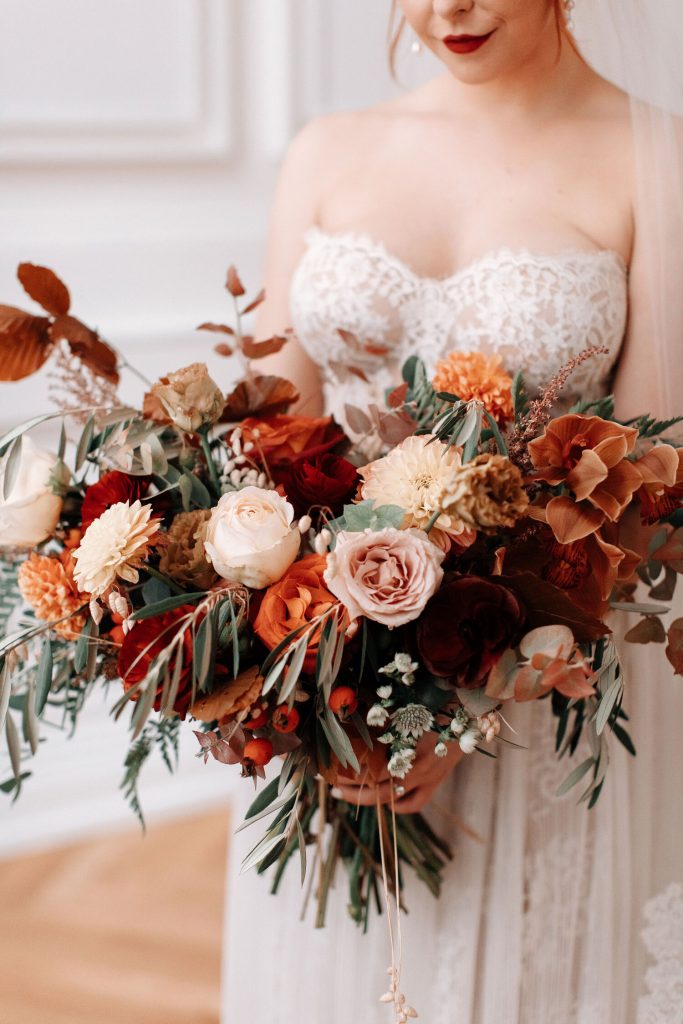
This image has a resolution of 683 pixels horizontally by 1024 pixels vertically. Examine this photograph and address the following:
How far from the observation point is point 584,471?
71 cm

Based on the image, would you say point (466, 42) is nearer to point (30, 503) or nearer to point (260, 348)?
point (260, 348)

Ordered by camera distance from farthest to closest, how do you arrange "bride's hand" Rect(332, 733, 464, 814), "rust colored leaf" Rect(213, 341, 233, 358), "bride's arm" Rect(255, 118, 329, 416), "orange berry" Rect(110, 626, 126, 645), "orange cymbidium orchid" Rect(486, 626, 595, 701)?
"bride's arm" Rect(255, 118, 329, 416) < "rust colored leaf" Rect(213, 341, 233, 358) < "bride's hand" Rect(332, 733, 464, 814) < "orange berry" Rect(110, 626, 126, 645) < "orange cymbidium orchid" Rect(486, 626, 595, 701)

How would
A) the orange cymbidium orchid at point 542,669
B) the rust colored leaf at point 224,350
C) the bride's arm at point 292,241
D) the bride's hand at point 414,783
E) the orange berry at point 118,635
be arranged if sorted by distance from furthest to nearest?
1. the bride's arm at point 292,241
2. the rust colored leaf at point 224,350
3. the bride's hand at point 414,783
4. the orange berry at point 118,635
5. the orange cymbidium orchid at point 542,669

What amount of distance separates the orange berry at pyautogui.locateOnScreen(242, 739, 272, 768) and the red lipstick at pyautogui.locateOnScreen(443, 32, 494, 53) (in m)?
0.76

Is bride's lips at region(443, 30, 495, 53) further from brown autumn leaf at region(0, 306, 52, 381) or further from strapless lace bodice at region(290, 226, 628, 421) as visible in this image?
brown autumn leaf at region(0, 306, 52, 381)

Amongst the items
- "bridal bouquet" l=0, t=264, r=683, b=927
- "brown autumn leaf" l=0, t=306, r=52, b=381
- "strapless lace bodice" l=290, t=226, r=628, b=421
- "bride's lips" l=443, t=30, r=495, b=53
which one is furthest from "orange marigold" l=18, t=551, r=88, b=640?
"bride's lips" l=443, t=30, r=495, b=53

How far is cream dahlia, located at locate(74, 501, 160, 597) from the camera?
0.73 meters

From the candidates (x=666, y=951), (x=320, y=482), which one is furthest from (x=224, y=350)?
(x=666, y=951)

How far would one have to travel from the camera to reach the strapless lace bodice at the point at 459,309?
109 centimetres

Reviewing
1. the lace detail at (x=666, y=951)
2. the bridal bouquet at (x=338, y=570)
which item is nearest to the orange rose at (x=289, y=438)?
the bridal bouquet at (x=338, y=570)

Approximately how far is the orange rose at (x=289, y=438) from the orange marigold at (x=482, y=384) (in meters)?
0.12

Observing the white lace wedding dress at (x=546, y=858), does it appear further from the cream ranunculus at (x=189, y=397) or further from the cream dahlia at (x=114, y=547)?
the cream dahlia at (x=114, y=547)

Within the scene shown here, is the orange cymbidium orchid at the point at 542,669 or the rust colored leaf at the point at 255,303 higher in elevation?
the rust colored leaf at the point at 255,303

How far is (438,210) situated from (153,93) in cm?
94
